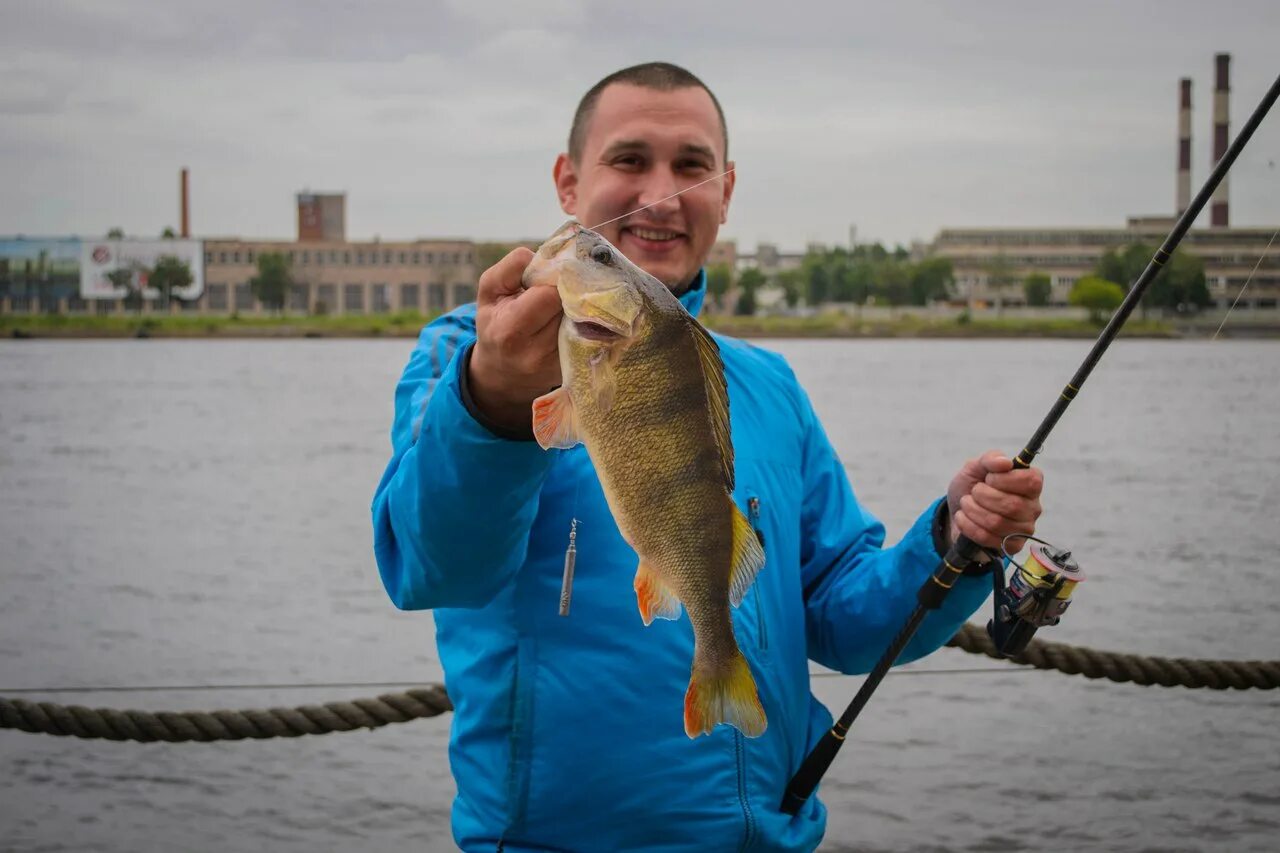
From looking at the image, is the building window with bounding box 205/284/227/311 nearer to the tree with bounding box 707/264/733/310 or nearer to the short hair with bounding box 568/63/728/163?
the tree with bounding box 707/264/733/310

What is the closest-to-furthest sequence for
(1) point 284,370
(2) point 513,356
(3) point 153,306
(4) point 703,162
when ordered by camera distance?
(2) point 513,356
(4) point 703,162
(1) point 284,370
(3) point 153,306

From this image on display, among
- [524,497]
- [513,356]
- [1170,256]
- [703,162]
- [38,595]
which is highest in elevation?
[703,162]

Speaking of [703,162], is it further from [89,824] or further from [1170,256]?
[89,824]

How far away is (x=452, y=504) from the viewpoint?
2.44 meters

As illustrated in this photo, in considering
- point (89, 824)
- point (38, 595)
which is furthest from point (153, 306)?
point (89, 824)

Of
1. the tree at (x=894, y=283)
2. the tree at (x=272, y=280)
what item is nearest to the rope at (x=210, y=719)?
the tree at (x=894, y=283)

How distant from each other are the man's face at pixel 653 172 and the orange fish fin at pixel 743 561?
1044 millimetres

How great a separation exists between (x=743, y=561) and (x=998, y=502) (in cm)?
88

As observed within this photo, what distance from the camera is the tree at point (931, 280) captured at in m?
110

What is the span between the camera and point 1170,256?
3.34 m

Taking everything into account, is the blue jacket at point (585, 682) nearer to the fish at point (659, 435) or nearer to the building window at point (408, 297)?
the fish at point (659, 435)

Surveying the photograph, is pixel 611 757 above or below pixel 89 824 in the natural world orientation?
above

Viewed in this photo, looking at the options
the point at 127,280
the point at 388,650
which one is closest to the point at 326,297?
the point at 127,280

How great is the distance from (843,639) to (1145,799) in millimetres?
6875
